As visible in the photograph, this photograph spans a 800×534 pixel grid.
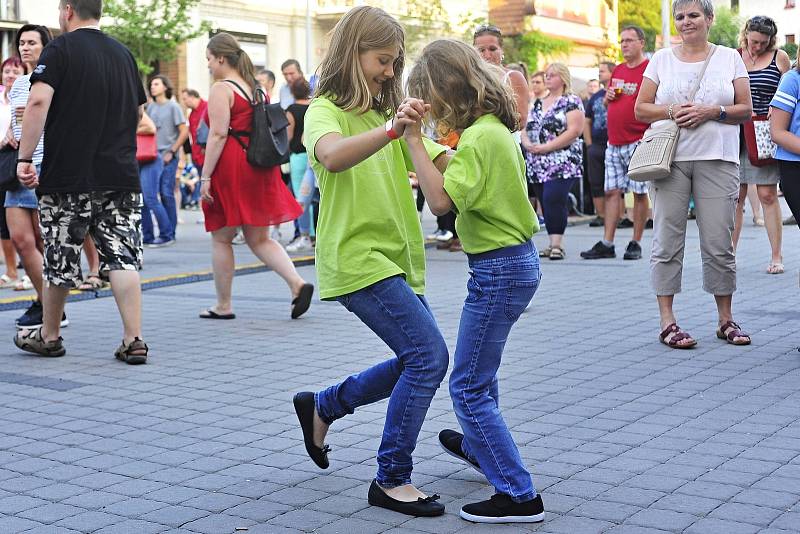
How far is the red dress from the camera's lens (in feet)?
28.5

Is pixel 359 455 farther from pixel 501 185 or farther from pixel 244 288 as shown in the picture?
pixel 244 288

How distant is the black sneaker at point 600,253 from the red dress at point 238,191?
13.9 feet

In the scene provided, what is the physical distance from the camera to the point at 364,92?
418 centimetres

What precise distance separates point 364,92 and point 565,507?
155 centimetres

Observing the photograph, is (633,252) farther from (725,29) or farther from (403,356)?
(725,29)

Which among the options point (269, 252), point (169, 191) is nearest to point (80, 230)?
point (269, 252)

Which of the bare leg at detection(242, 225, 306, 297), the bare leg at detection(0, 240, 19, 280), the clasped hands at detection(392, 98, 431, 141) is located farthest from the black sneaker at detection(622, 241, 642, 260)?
the clasped hands at detection(392, 98, 431, 141)

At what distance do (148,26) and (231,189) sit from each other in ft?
69.5

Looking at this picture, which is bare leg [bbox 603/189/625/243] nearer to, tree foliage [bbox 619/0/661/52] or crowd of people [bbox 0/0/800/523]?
crowd of people [bbox 0/0/800/523]

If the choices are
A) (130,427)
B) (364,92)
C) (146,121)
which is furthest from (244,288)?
(364,92)

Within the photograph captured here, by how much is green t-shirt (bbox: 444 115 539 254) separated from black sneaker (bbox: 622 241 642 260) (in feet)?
26.0

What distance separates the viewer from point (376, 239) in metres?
4.14

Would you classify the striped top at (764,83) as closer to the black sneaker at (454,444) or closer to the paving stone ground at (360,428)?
the paving stone ground at (360,428)

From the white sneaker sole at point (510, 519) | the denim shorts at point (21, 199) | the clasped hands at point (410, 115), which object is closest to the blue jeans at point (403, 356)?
the white sneaker sole at point (510, 519)
